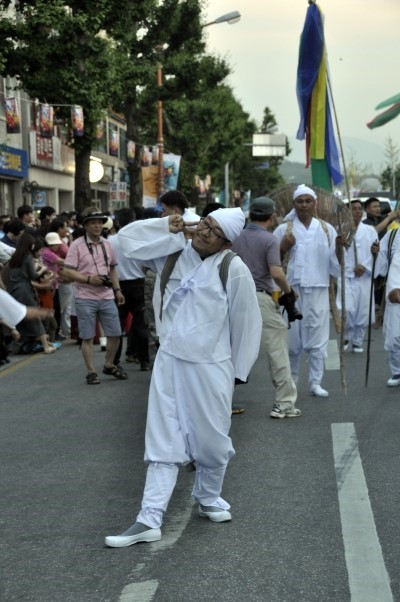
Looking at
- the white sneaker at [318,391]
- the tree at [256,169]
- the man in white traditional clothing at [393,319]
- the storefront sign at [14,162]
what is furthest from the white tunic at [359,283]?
the tree at [256,169]

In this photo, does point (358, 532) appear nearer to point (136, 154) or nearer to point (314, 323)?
point (314, 323)

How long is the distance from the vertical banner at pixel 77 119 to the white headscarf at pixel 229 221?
67.4 feet

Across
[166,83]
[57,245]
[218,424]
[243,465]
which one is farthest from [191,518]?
[166,83]

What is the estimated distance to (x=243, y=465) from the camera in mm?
7309


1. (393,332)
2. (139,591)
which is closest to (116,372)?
(393,332)

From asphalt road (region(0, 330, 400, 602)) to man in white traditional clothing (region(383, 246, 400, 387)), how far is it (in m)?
0.55

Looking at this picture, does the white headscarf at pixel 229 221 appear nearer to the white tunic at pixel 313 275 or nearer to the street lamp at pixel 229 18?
the white tunic at pixel 313 275

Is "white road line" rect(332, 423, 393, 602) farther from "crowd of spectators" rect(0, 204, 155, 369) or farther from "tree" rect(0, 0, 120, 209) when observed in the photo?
"tree" rect(0, 0, 120, 209)

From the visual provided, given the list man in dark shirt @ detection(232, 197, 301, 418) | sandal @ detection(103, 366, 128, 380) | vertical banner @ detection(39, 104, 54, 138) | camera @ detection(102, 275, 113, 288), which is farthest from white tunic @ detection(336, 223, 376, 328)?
vertical banner @ detection(39, 104, 54, 138)

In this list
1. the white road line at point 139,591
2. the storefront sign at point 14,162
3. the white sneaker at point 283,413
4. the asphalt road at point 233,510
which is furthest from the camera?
the storefront sign at point 14,162

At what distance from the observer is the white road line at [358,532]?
4656 millimetres

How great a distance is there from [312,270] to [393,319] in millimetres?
1198

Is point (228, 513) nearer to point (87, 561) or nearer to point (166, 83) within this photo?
point (87, 561)

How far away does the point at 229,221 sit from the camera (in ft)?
18.7
